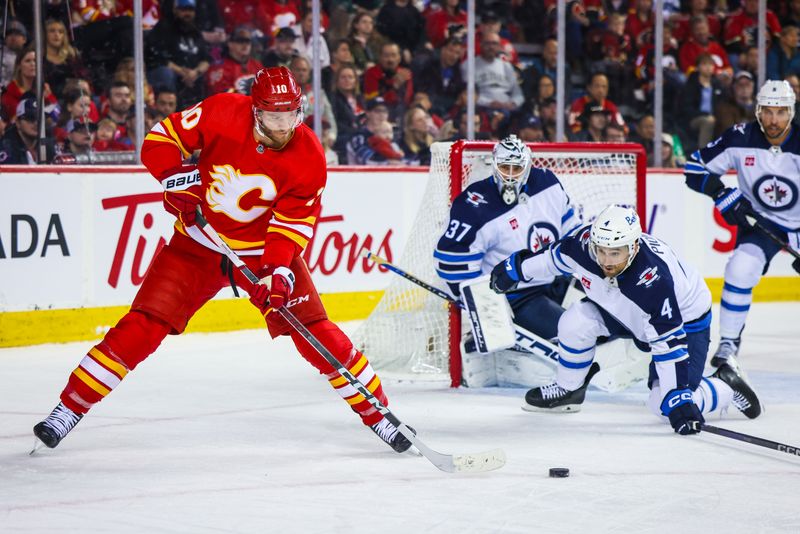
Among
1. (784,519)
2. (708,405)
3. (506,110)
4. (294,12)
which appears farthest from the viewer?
(506,110)

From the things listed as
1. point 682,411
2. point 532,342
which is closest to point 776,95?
point 532,342

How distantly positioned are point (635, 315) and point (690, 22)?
502cm

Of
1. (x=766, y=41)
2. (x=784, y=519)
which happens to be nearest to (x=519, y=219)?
(x=784, y=519)

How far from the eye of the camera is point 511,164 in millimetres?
4688

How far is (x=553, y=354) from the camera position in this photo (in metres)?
4.73

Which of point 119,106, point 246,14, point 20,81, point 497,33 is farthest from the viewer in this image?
point 497,33

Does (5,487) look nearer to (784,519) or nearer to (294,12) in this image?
(784,519)

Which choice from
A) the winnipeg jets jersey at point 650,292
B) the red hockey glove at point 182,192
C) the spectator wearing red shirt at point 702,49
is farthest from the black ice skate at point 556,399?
the spectator wearing red shirt at point 702,49

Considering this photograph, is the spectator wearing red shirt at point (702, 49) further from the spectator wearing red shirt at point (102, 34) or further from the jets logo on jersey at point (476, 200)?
the jets logo on jersey at point (476, 200)

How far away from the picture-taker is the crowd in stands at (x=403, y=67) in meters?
5.95

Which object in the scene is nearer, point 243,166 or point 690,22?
point 243,166

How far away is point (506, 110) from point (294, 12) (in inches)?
60.0

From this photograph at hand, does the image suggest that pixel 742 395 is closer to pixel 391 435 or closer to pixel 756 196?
pixel 391 435

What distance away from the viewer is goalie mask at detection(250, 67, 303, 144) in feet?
11.1
